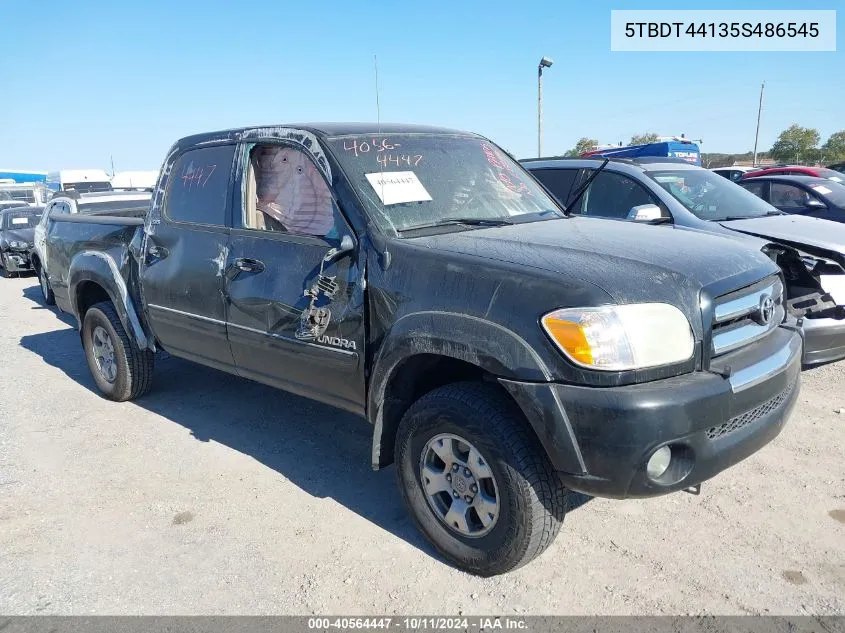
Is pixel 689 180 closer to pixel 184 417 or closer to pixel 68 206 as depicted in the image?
pixel 184 417

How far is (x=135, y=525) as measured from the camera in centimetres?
346

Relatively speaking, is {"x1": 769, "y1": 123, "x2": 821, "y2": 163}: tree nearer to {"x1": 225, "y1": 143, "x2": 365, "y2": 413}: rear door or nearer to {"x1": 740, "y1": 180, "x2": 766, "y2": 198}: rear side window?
A: {"x1": 740, "y1": 180, "x2": 766, "y2": 198}: rear side window

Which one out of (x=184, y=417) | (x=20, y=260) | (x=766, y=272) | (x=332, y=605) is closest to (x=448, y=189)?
(x=766, y=272)

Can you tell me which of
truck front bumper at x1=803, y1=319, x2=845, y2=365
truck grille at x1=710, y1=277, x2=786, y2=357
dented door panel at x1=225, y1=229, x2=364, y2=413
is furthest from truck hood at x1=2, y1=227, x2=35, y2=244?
truck grille at x1=710, y1=277, x2=786, y2=357

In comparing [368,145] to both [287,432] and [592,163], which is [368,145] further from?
[592,163]

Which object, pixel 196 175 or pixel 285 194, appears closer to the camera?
pixel 285 194

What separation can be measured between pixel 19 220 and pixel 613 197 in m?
13.8

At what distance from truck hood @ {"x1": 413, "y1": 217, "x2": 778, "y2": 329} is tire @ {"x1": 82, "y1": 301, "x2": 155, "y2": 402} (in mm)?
3009

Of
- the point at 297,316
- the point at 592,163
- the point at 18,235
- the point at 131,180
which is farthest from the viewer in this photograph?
the point at 131,180

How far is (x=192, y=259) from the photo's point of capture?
13.5ft

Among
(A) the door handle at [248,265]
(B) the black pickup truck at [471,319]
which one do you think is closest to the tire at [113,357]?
(B) the black pickup truck at [471,319]

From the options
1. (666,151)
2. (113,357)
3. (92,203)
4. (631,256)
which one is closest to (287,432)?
(113,357)

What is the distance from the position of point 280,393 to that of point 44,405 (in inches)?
74.8

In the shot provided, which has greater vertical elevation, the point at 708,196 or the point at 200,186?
the point at 200,186
